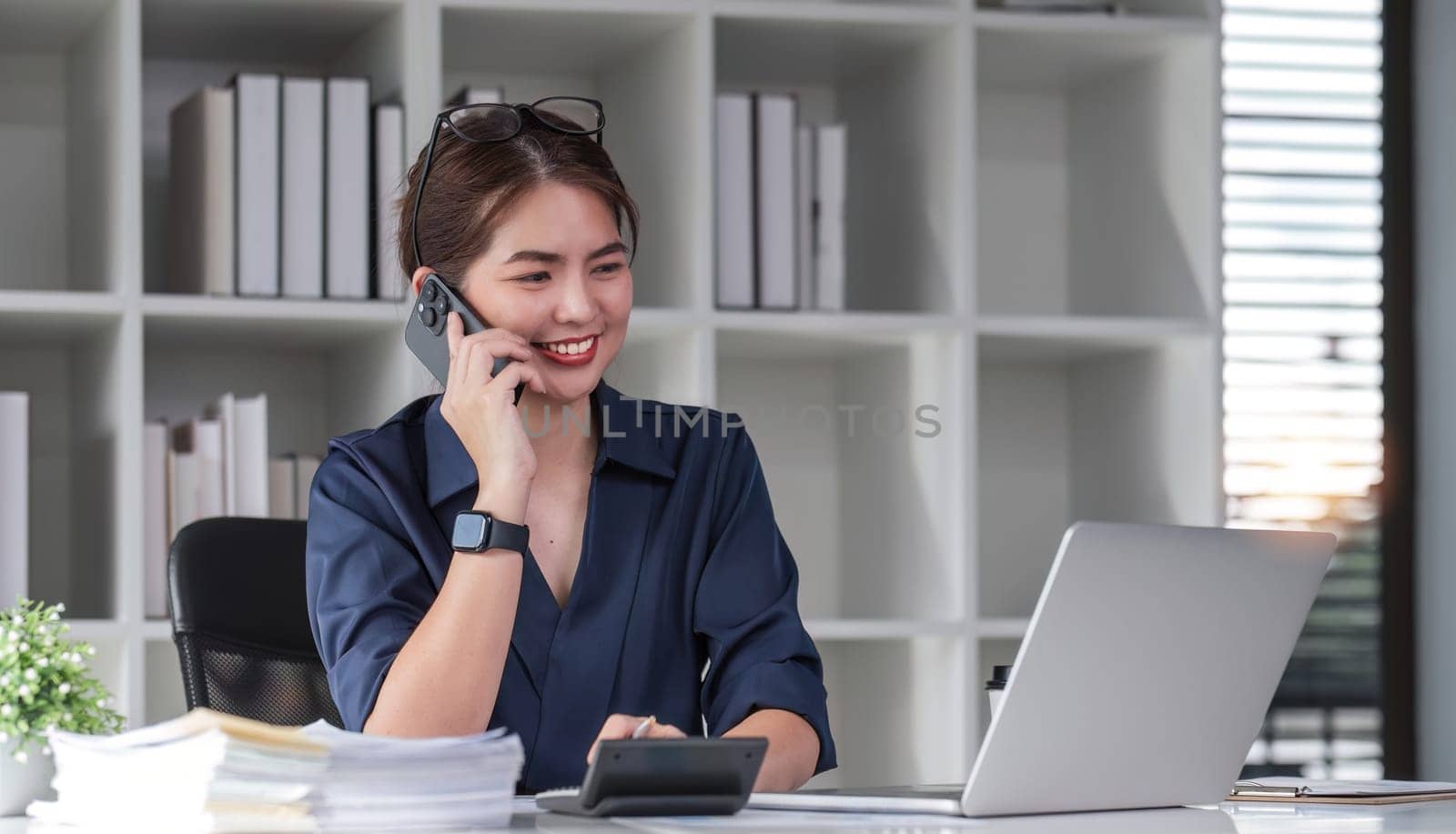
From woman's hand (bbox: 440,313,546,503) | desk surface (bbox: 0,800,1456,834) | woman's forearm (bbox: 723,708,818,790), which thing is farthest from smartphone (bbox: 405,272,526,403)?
desk surface (bbox: 0,800,1456,834)

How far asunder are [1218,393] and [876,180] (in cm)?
66

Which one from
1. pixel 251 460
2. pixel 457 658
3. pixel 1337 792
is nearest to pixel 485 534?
pixel 457 658

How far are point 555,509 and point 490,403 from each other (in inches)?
7.4

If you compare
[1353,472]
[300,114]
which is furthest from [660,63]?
[1353,472]

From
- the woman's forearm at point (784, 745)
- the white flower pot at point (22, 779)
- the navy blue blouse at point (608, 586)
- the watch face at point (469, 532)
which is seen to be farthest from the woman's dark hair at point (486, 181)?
the white flower pot at point (22, 779)

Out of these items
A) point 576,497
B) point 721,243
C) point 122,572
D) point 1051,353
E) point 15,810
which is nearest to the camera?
point 15,810

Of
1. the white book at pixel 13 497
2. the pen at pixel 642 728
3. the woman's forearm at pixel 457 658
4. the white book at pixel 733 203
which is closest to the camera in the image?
the pen at pixel 642 728

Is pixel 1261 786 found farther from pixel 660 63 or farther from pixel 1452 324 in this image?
pixel 1452 324

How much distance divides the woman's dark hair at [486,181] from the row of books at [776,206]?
0.73 m

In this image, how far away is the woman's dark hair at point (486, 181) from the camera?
1840 millimetres

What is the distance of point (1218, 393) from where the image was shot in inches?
108

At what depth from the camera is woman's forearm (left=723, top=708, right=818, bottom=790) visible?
5.32 ft

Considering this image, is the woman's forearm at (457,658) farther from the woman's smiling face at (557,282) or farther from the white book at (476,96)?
the white book at (476,96)

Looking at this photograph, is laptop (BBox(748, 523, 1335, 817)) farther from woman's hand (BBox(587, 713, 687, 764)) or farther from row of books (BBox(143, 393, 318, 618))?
row of books (BBox(143, 393, 318, 618))
